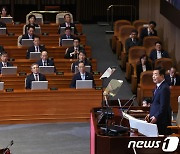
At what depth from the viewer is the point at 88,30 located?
20.5m

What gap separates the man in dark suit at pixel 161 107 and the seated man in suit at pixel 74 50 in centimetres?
655

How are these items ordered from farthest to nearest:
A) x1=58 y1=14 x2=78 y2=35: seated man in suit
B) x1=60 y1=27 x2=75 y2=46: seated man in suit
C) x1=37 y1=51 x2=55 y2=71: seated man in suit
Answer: x1=58 y1=14 x2=78 y2=35: seated man in suit → x1=60 y1=27 x2=75 y2=46: seated man in suit → x1=37 y1=51 x2=55 y2=71: seated man in suit

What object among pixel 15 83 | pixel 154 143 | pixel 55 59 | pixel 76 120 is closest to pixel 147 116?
pixel 154 143

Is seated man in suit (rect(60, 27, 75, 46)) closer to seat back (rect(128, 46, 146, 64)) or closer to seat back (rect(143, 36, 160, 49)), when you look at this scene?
seat back (rect(128, 46, 146, 64))

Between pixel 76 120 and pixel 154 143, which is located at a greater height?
pixel 154 143

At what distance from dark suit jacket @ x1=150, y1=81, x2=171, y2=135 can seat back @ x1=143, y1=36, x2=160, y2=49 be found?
26.9 feet

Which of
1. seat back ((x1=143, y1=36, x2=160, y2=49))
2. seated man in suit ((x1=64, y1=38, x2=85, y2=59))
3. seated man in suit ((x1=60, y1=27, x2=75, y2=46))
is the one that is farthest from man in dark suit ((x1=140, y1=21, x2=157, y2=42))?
seated man in suit ((x1=64, y1=38, x2=85, y2=59))

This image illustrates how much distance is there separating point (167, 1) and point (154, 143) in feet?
30.5

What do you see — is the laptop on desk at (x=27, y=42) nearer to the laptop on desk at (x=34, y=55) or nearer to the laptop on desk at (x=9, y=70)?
the laptop on desk at (x=34, y=55)

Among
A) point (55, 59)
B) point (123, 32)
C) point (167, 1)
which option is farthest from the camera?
point (123, 32)

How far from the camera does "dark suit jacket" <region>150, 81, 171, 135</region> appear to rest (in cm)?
838

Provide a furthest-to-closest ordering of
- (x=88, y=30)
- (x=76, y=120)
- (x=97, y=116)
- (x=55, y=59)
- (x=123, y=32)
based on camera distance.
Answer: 1. (x=88, y=30)
2. (x=123, y=32)
3. (x=55, y=59)
4. (x=76, y=120)
5. (x=97, y=116)

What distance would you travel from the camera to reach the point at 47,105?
42.2 ft

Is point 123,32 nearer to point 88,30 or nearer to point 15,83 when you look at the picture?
point 88,30
